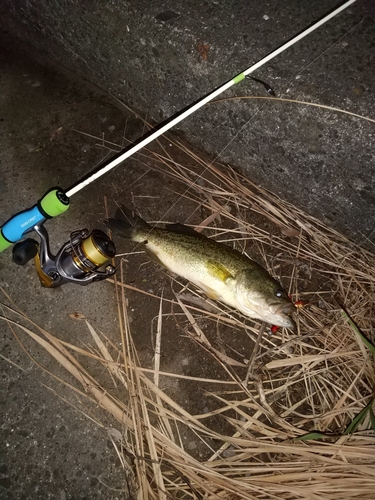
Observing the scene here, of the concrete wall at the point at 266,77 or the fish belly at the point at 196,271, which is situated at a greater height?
the concrete wall at the point at 266,77

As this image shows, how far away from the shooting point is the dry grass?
7.56 ft

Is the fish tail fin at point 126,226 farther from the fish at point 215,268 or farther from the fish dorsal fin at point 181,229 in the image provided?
the fish dorsal fin at point 181,229

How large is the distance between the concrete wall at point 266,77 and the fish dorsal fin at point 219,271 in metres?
0.91

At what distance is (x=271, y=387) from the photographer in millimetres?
2598

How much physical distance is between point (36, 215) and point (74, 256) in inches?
13.8

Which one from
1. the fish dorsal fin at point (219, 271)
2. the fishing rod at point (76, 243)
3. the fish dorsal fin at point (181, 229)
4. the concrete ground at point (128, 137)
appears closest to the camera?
the fishing rod at point (76, 243)

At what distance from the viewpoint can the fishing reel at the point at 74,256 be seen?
7.74ft

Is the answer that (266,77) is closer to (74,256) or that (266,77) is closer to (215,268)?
(215,268)

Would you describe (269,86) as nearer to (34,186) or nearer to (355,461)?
(34,186)

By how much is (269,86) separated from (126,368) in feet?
7.20

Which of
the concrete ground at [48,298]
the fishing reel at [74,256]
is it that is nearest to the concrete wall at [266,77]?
the concrete ground at [48,298]

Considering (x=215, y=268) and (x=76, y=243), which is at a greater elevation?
(x=76, y=243)

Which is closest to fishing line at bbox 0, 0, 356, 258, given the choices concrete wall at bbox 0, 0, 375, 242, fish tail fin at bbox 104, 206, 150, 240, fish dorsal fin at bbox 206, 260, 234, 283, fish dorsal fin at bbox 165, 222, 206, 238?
concrete wall at bbox 0, 0, 375, 242

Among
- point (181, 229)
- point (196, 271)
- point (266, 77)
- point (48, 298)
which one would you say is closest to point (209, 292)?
point (196, 271)
